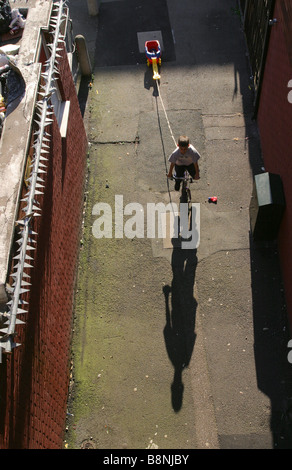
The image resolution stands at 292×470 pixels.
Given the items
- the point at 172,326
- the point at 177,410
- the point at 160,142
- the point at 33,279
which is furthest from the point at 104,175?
the point at 177,410

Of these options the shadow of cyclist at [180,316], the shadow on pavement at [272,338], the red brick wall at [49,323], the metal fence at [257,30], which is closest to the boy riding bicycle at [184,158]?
the shadow of cyclist at [180,316]

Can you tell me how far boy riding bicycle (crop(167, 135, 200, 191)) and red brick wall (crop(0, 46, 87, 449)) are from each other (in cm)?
201

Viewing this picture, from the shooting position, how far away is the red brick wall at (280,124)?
292 inches

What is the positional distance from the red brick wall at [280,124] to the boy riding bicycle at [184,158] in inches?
60.9

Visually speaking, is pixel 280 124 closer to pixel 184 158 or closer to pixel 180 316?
pixel 184 158

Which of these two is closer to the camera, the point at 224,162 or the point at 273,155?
the point at 273,155

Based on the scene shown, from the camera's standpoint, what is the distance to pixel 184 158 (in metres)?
7.92

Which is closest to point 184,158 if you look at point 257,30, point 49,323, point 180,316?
point 180,316

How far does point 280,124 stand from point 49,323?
5.36 metres

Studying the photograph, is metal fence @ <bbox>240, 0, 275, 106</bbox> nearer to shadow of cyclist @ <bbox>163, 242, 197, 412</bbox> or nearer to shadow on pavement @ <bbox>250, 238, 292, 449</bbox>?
shadow on pavement @ <bbox>250, 238, 292, 449</bbox>

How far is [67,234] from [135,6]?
29.7 feet

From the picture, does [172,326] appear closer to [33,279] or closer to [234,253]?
[234,253]

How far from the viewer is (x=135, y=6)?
13.5 meters

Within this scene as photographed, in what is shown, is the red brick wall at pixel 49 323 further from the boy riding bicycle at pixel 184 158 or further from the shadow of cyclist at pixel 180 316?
the boy riding bicycle at pixel 184 158
